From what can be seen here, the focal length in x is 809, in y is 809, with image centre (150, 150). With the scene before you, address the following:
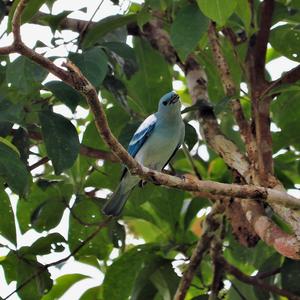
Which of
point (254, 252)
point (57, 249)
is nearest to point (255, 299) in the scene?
point (254, 252)

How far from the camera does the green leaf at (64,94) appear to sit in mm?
3965

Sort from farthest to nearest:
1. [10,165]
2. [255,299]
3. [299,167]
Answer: [299,167] < [255,299] < [10,165]

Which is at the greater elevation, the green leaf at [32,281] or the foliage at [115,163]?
the foliage at [115,163]

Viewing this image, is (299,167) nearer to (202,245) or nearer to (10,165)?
(202,245)

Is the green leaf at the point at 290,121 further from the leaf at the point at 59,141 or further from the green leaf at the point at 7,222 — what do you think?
the green leaf at the point at 7,222

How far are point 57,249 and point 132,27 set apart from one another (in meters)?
1.68

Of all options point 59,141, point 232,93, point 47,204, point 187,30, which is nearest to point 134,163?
point 59,141

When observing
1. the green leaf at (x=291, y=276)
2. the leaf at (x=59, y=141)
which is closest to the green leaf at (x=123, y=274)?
the green leaf at (x=291, y=276)

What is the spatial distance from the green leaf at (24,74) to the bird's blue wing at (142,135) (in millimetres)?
978

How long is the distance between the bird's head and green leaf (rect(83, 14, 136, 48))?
1.87 feet

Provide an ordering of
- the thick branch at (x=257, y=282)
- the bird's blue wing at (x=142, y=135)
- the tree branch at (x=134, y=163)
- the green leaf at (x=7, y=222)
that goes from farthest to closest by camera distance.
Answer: the bird's blue wing at (x=142, y=135) < the green leaf at (x=7, y=222) < the thick branch at (x=257, y=282) < the tree branch at (x=134, y=163)

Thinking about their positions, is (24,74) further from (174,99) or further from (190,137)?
(174,99)

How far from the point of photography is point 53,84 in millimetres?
4043

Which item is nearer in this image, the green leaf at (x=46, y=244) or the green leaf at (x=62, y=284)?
the green leaf at (x=46, y=244)
